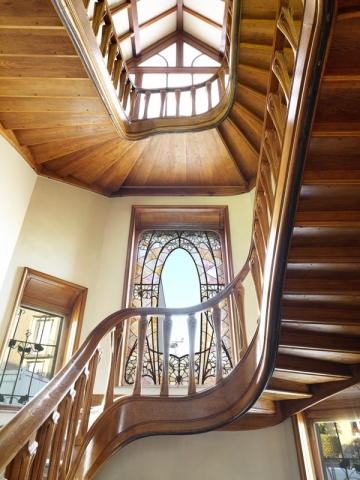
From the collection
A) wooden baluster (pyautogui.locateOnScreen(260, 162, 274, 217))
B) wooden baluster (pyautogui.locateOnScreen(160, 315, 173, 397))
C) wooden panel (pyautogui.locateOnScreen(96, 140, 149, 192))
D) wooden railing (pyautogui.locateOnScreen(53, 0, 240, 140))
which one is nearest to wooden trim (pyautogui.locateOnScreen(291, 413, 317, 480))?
wooden baluster (pyautogui.locateOnScreen(160, 315, 173, 397))

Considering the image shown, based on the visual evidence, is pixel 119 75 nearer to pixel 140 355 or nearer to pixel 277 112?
pixel 277 112

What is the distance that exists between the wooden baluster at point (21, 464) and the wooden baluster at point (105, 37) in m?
3.08

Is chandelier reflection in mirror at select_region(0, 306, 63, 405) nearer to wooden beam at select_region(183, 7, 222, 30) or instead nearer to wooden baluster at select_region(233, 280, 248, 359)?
wooden baluster at select_region(233, 280, 248, 359)

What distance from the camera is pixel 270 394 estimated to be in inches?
93.4

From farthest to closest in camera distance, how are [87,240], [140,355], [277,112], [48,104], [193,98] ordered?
[87,240] → [193,98] → [48,104] → [140,355] → [277,112]

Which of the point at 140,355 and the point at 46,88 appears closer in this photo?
the point at 140,355

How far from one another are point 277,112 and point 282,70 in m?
0.21

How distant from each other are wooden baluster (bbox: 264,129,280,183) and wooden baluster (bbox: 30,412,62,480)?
1.50m

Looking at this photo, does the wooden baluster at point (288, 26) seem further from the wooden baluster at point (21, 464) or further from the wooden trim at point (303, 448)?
the wooden trim at point (303, 448)

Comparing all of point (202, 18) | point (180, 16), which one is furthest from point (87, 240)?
point (180, 16)

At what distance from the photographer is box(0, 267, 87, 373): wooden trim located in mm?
3447

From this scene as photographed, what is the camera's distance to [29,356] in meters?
3.33

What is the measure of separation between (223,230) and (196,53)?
356 cm

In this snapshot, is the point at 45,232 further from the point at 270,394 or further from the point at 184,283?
the point at 270,394
